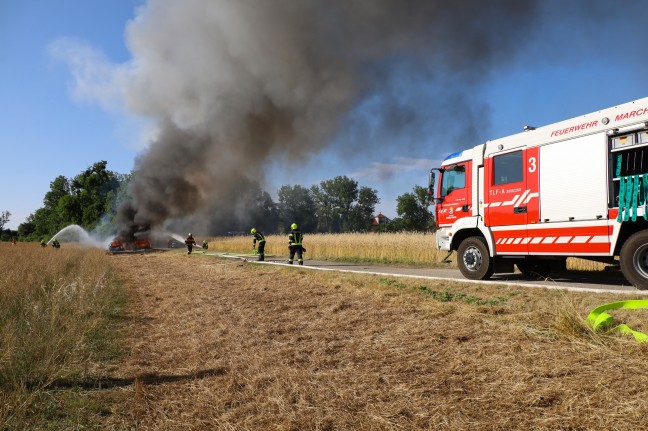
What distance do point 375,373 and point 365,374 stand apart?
0.29 ft

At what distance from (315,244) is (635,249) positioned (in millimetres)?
18299

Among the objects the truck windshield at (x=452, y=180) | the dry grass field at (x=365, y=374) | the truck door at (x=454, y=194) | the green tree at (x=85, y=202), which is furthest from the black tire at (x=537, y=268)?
the green tree at (x=85, y=202)

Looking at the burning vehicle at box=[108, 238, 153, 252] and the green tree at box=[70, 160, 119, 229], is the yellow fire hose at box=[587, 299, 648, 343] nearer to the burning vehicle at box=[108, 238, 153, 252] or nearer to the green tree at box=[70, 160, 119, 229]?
the burning vehicle at box=[108, 238, 153, 252]

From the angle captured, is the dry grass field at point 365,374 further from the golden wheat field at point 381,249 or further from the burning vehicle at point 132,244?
the burning vehicle at point 132,244

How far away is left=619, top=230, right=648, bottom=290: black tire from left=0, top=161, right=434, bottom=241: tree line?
32938mm

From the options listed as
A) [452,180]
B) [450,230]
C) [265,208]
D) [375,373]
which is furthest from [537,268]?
[265,208]

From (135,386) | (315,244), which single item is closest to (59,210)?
(315,244)

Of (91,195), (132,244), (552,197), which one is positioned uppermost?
(91,195)

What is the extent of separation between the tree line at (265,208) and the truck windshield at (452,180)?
28981mm

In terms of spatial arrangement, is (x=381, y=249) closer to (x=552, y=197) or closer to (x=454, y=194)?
(x=454, y=194)

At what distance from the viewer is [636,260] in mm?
6980

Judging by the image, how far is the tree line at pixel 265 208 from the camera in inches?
2039

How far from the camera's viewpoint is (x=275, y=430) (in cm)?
258

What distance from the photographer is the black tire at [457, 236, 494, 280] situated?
9.40m
